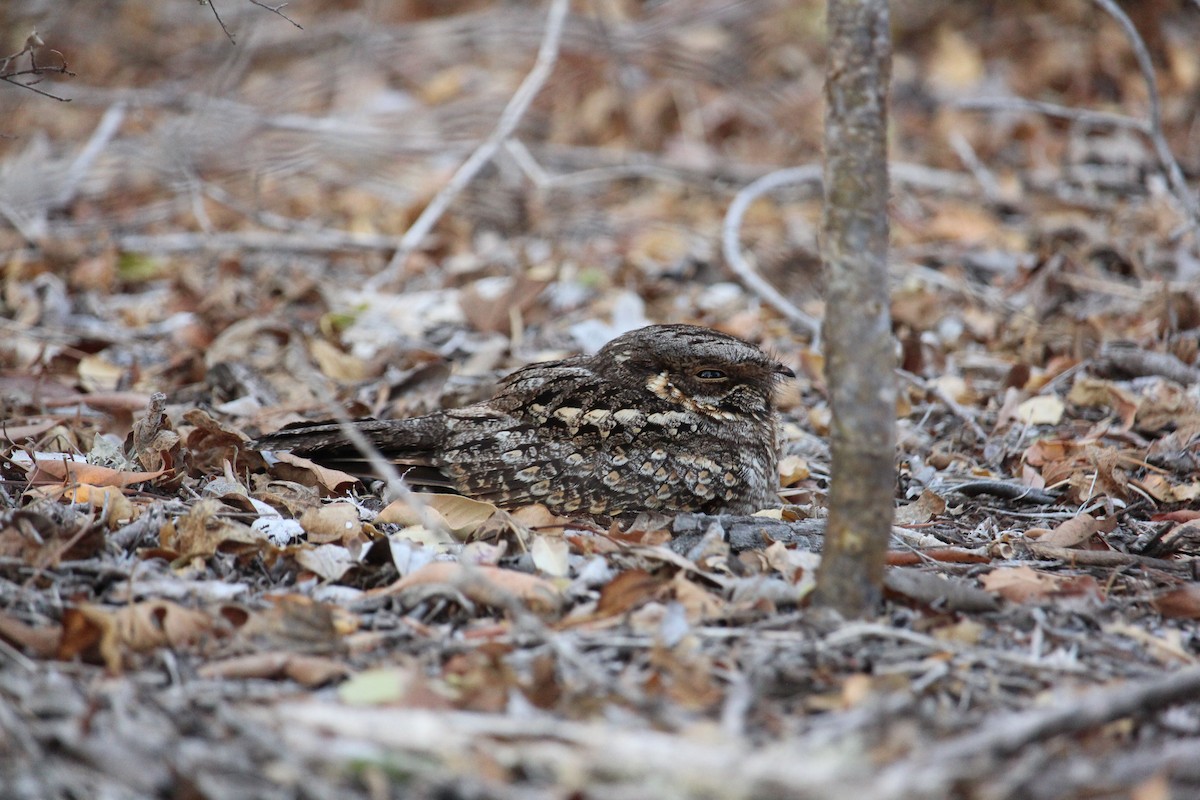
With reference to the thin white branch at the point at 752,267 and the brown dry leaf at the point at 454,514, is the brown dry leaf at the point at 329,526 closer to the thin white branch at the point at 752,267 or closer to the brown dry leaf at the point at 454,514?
the brown dry leaf at the point at 454,514

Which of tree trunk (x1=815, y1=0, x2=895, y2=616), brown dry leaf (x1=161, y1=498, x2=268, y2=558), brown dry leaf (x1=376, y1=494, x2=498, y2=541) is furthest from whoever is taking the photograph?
brown dry leaf (x1=376, y1=494, x2=498, y2=541)

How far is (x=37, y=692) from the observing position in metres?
2.02

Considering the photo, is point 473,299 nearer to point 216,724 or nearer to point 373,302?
point 373,302

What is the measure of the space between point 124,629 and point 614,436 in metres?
1.47

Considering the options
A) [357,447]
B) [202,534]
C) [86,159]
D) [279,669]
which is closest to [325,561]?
[202,534]

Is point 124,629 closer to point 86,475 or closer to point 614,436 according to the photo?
point 86,475

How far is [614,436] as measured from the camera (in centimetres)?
327

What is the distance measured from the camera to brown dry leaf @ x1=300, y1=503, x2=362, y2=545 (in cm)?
292

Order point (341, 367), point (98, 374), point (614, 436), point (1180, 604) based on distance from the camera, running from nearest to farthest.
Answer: point (1180, 604)
point (614, 436)
point (98, 374)
point (341, 367)

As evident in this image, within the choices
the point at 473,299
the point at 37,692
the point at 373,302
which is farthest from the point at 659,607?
the point at 373,302

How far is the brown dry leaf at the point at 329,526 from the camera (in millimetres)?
2924

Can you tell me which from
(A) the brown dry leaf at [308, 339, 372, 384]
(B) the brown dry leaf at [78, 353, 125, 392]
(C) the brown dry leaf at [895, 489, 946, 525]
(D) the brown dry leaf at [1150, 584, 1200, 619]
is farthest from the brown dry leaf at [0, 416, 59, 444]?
(D) the brown dry leaf at [1150, 584, 1200, 619]

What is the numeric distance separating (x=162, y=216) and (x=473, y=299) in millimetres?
2562

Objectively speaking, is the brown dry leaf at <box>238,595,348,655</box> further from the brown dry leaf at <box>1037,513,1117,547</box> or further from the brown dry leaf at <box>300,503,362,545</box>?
the brown dry leaf at <box>1037,513,1117,547</box>
